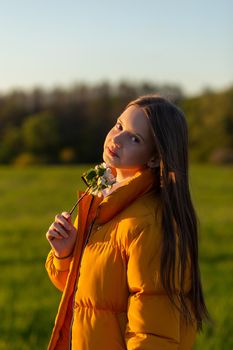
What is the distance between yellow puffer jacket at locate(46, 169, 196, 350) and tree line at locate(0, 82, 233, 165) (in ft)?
148

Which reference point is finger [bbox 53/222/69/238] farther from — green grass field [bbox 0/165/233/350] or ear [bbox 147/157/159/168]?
green grass field [bbox 0/165/233/350]

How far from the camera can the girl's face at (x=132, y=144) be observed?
2475 millimetres

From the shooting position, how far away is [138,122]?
8.13ft

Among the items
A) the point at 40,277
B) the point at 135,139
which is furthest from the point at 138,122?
the point at 40,277

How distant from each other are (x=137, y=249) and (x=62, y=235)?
Result: 29 centimetres

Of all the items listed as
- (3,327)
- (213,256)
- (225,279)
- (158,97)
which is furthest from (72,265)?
(213,256)

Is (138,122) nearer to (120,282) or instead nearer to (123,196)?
(123,196)

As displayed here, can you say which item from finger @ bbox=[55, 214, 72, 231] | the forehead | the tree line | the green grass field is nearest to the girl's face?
the forehead

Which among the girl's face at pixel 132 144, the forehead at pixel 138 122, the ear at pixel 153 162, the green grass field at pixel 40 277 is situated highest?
the forehead at pixel 138 122

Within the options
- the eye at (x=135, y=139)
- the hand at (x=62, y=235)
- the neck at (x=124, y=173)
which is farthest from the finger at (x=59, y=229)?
the eye at (x=135, y=139)

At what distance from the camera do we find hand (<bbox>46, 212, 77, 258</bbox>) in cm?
248

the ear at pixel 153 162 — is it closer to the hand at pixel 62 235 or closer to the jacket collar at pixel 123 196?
the jacket collar at pixel 123 196

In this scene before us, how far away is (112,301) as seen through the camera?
7.82 feet

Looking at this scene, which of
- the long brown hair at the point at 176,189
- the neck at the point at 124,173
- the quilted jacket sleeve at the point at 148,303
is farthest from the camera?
the neck at the point at 124,173
